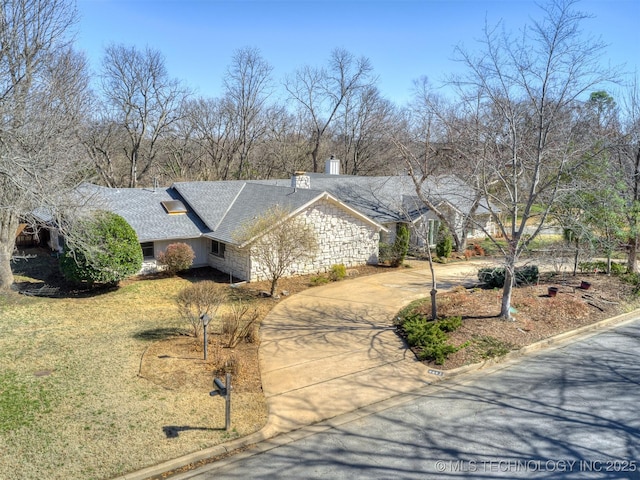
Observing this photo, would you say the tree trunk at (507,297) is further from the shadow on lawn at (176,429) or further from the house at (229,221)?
the shadow on lawn at (176,429)

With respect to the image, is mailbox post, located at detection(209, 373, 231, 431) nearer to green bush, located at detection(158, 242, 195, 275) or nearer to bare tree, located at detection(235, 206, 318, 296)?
bare tree, located at detection(235, 206, 318, 296)

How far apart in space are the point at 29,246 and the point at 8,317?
42.6ft

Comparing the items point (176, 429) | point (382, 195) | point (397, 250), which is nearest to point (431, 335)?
point (176, 429)

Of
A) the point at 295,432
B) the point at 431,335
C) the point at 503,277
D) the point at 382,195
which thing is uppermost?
the point at 382,195

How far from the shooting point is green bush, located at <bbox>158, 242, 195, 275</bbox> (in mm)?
17828

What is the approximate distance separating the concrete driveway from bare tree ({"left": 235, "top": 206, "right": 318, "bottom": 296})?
134 cm

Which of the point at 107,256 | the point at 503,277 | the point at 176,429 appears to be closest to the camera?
the point at 176,429

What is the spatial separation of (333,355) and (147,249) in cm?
1112

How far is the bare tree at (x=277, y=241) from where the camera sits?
1588 centimetres

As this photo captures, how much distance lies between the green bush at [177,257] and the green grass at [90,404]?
4594 millimetres

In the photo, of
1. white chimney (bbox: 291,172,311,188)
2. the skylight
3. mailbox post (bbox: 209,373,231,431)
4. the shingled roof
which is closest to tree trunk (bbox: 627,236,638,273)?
the shingled roof

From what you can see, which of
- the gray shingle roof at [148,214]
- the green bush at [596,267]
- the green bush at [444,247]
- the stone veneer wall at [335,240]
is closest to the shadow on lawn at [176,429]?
the stone veneer wall at [335,240]

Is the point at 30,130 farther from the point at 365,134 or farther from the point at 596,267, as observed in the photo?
the point at 365,134

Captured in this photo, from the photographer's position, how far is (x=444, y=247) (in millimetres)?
22734
